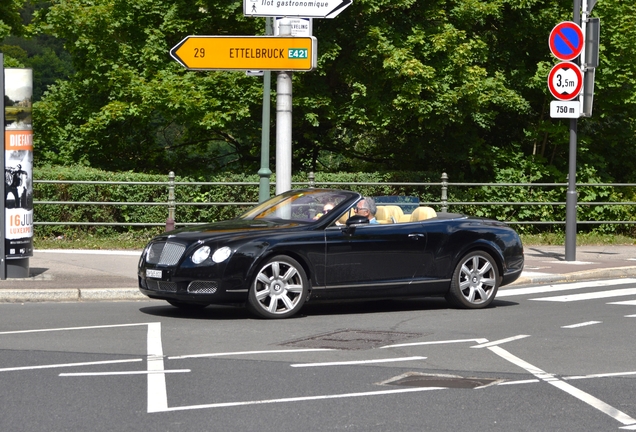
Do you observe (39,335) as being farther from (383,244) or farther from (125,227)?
(125,227)

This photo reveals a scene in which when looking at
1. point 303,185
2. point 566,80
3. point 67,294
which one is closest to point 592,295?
point 566,80

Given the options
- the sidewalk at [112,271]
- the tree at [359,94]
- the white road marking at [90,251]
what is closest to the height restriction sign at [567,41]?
the sidewalk at [112,271]

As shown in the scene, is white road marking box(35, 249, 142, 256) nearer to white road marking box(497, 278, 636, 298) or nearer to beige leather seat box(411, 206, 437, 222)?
white road marking box(497, 278, 636, 298)

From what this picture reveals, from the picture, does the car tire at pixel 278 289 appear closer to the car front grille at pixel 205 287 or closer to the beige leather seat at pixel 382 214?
the car front grille at pixel 205 287

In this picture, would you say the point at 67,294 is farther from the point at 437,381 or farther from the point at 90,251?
the point at 437,381

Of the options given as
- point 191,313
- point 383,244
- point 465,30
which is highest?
point 465,30

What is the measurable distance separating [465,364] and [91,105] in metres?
18.5

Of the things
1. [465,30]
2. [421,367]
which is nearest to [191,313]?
[421,367]

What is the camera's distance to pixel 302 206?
39.1 ft

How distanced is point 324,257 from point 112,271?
→ 4922 mm

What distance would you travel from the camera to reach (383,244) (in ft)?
38.4

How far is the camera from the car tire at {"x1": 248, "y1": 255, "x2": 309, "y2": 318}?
430 inches

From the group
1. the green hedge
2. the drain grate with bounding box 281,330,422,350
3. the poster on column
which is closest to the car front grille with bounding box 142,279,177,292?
the drain grate with bounding box 281,330,422,350

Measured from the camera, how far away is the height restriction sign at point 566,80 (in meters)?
17.8
